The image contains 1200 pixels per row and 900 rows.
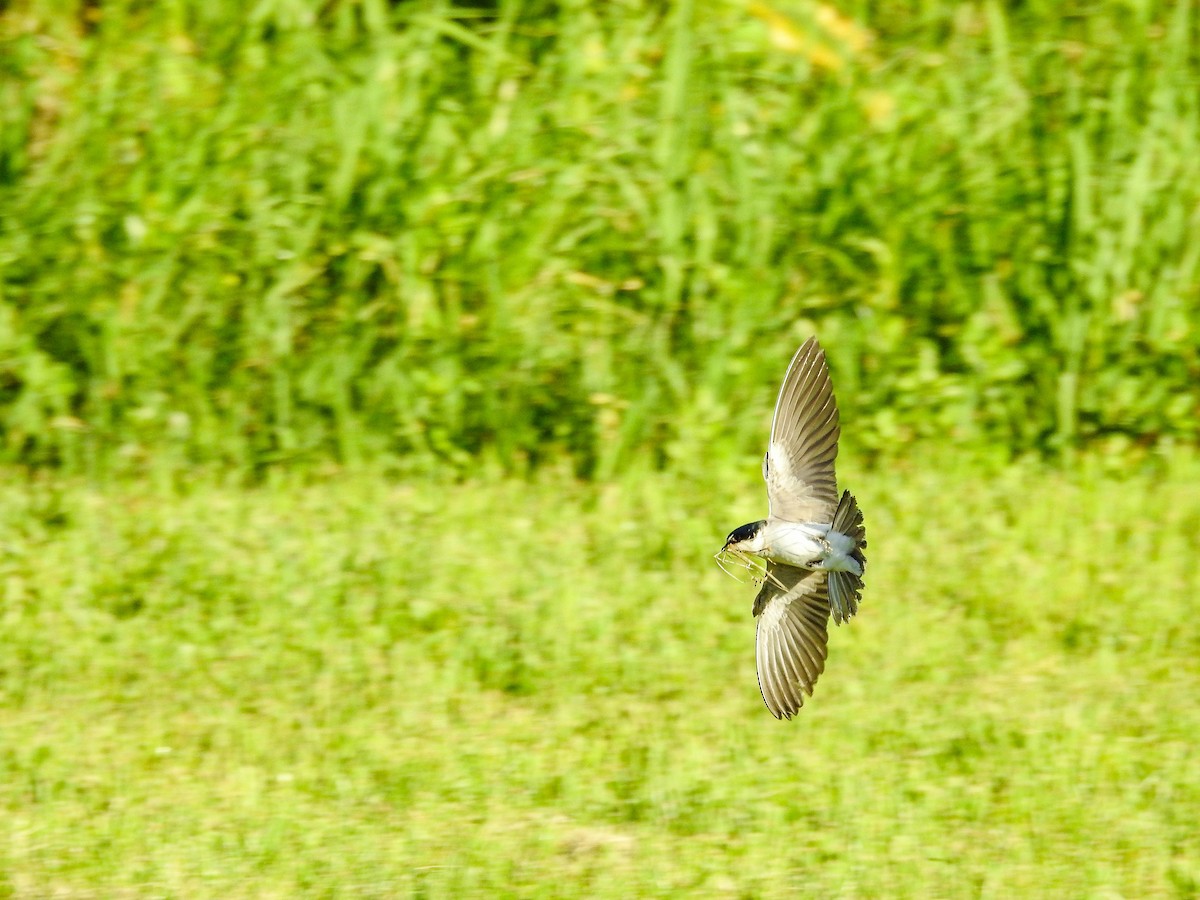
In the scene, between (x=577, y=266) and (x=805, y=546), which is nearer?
(x=805, y=546)

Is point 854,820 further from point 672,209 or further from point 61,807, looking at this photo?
point 672,209

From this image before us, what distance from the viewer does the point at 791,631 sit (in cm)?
351

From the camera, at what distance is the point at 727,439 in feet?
22.6

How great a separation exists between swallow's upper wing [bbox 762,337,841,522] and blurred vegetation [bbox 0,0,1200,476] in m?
3.25

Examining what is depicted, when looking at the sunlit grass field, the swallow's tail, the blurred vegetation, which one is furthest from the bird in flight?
the blurred vegetation

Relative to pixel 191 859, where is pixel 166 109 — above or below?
above

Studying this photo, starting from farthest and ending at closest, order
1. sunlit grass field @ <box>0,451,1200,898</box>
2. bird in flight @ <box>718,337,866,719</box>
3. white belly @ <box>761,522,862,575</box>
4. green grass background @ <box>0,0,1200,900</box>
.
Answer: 1. green grass background @ <box>0,0,1200,900</box>
2. sunlit grass field @ <box>0,451,1200,898</box>
3. bird in flight @ <box>718,337,866,719</box>
4. white belly @ <box>761,522,862,575</box>

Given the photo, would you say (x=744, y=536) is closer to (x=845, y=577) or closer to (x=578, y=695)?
(x=845, y=577)

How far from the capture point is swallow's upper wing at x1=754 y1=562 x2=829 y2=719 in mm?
3395

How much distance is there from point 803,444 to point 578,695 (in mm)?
1994

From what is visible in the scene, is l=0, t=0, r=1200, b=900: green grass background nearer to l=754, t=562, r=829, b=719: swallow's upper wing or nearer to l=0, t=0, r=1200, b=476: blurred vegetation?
l=0, t=0, r=1200, b=476: blurred vegetation

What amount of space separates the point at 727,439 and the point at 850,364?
63 cm

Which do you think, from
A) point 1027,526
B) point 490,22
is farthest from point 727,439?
point 490,22

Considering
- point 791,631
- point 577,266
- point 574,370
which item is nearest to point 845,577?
point 791,631
